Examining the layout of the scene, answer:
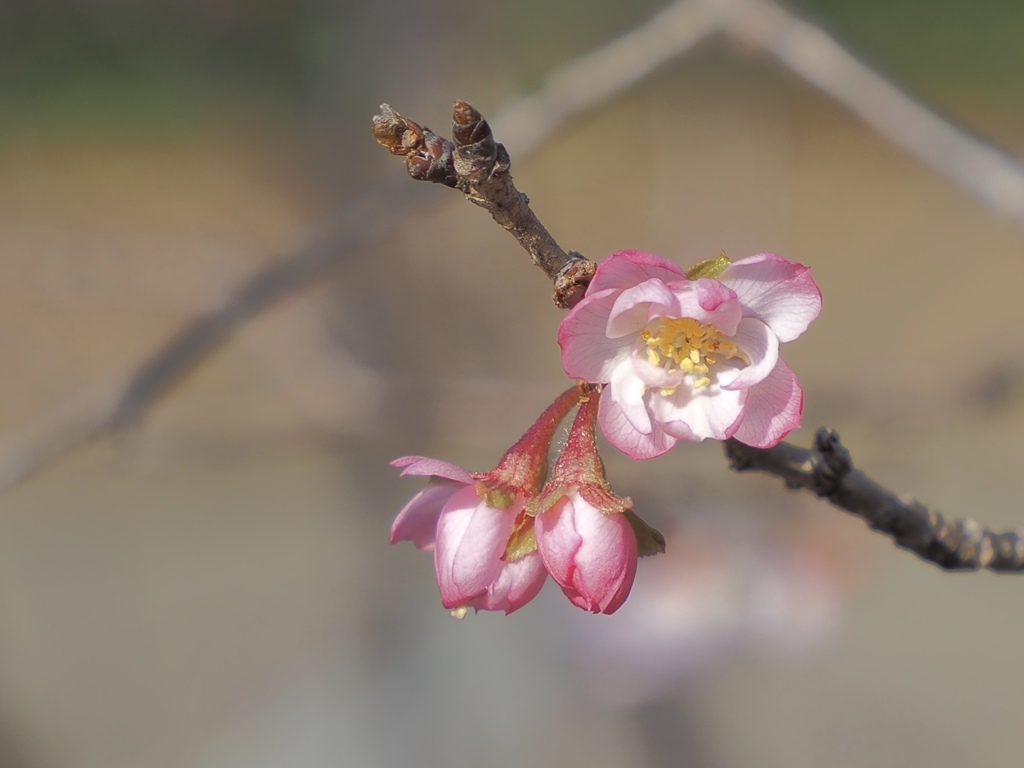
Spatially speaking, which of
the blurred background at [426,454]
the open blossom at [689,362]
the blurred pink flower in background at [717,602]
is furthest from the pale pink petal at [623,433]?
the blurred pink flower in background at [717,602]

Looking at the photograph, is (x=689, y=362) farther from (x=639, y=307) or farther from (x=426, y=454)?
(x=426, y=454)

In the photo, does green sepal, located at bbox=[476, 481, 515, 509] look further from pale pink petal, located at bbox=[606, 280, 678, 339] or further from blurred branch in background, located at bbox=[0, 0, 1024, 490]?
blurred branch in background, located at bbox=[0, 0, 1024, 490]

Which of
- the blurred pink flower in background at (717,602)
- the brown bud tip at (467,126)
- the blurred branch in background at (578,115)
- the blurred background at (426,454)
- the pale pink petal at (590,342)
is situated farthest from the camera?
the blurred pink flower in background at (717,602)

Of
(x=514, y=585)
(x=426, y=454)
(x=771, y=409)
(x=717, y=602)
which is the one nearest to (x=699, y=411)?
(x=771, y=409)

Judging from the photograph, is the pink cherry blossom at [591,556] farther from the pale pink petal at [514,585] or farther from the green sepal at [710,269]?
the green sepal at [710,269]

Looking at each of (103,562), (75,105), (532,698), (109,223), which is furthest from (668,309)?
(75,105)

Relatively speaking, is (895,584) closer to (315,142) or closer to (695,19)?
(315,142)
